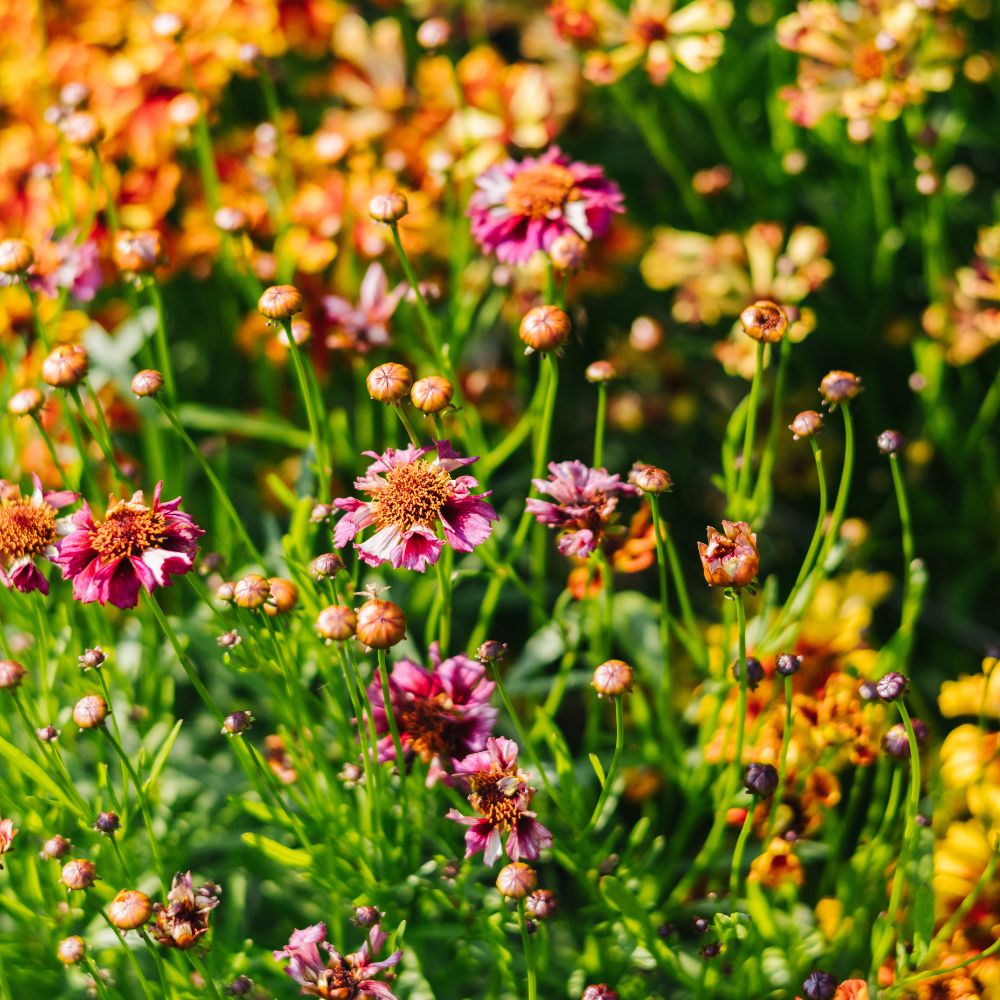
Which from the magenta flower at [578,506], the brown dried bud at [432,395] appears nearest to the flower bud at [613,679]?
the magenta flower at [578,506]

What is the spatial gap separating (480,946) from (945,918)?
387mm

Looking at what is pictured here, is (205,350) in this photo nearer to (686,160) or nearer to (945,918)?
(686,160)

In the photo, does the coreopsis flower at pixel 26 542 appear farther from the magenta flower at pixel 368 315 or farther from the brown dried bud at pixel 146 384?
the magenta flower at pixel 368 315

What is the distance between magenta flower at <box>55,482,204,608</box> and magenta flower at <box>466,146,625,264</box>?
14.7 inches

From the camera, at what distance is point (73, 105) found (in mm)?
1185

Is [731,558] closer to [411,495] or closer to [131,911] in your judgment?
[411,495]

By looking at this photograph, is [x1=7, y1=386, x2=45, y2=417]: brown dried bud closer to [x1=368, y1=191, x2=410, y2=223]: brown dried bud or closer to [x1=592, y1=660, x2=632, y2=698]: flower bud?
[x1=368, y1=191, x2=410, y2=223]: brown dried bud

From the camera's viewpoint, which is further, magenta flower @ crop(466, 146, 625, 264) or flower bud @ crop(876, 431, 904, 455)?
magenta flower @ crop(466, 146, 625, 264)

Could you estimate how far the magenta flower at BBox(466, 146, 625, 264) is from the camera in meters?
1.01

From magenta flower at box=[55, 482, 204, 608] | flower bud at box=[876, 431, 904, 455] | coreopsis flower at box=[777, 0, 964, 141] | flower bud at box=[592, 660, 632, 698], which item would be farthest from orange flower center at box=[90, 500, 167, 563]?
coreopsis flower at box=[777, 0, 964, 141]

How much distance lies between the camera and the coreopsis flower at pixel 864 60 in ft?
4.03

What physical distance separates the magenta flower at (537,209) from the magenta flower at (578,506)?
0.21 metres

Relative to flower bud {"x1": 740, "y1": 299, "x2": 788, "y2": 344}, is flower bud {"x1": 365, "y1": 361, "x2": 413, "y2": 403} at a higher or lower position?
higher

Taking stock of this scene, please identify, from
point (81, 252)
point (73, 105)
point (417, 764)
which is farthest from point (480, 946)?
point (73, 105)
